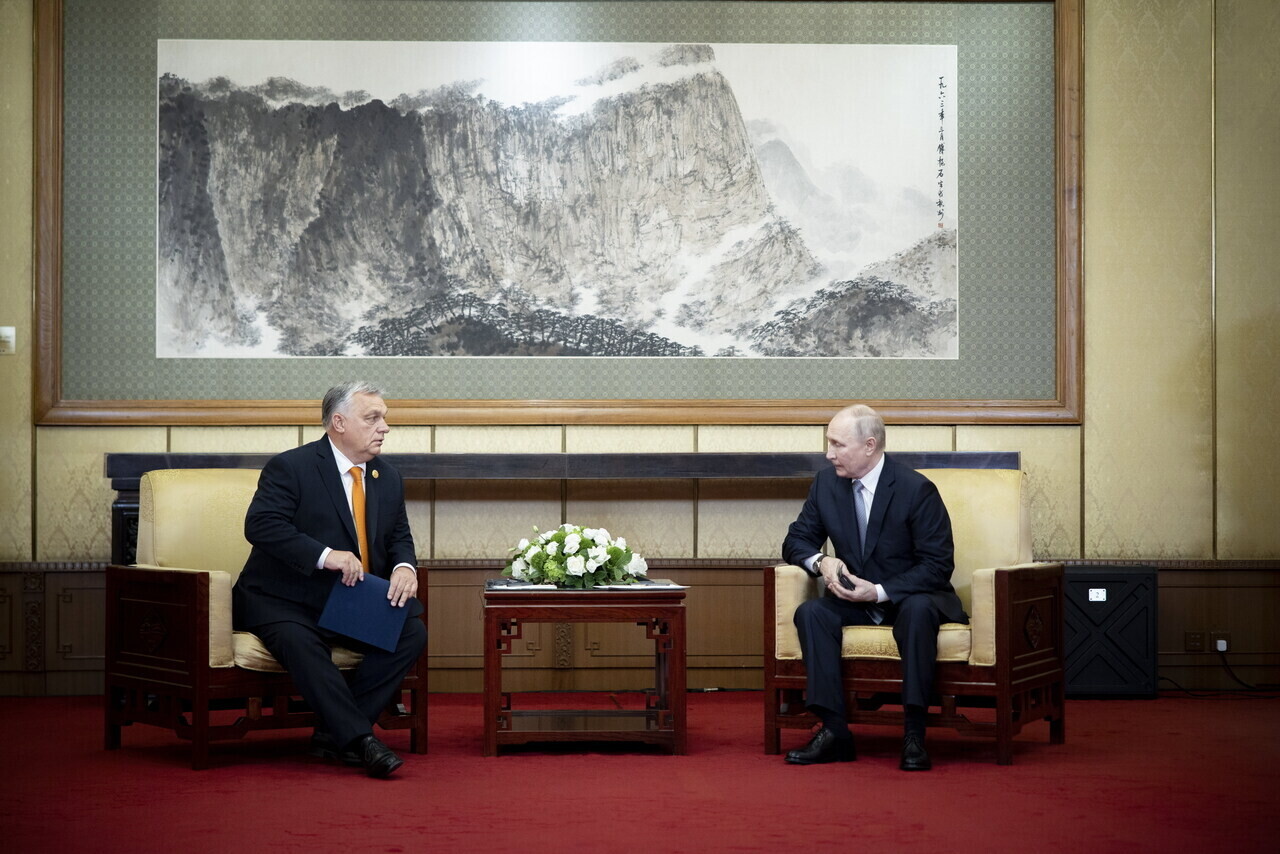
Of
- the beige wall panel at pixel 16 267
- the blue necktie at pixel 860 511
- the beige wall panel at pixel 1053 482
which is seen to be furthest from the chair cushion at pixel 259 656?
the beige wall panel at pixel 1053 482

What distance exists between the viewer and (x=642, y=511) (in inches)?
238

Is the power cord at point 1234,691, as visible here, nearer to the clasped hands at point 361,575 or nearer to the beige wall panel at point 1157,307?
the beige wall panel at point 1157,307

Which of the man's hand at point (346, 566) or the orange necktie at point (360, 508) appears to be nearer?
the man's hand at point (346, 566)

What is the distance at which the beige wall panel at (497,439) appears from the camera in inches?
235

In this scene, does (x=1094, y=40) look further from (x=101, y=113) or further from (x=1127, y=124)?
(x=101, y=113)

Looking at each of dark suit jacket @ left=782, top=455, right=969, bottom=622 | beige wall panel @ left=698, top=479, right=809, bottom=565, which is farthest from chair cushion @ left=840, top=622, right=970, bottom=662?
beige wall panel @ left=698, top=479, right=809, bottom=565

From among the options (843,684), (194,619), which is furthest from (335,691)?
(843,684)

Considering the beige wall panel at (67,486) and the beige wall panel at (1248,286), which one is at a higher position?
the beige wall panel at (1248,286)

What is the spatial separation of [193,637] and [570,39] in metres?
3.20

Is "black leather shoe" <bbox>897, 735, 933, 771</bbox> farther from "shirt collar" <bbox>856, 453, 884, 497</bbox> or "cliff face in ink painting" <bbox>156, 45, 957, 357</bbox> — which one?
"cliff face in ink painting" <bbox>156, 45, 957, 357</bbox>

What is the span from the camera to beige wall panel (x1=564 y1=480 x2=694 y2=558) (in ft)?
19.8

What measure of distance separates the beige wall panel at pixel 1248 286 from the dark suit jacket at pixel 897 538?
214 centimetres

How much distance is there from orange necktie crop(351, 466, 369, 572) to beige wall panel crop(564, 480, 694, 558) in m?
1.57

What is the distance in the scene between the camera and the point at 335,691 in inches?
163
